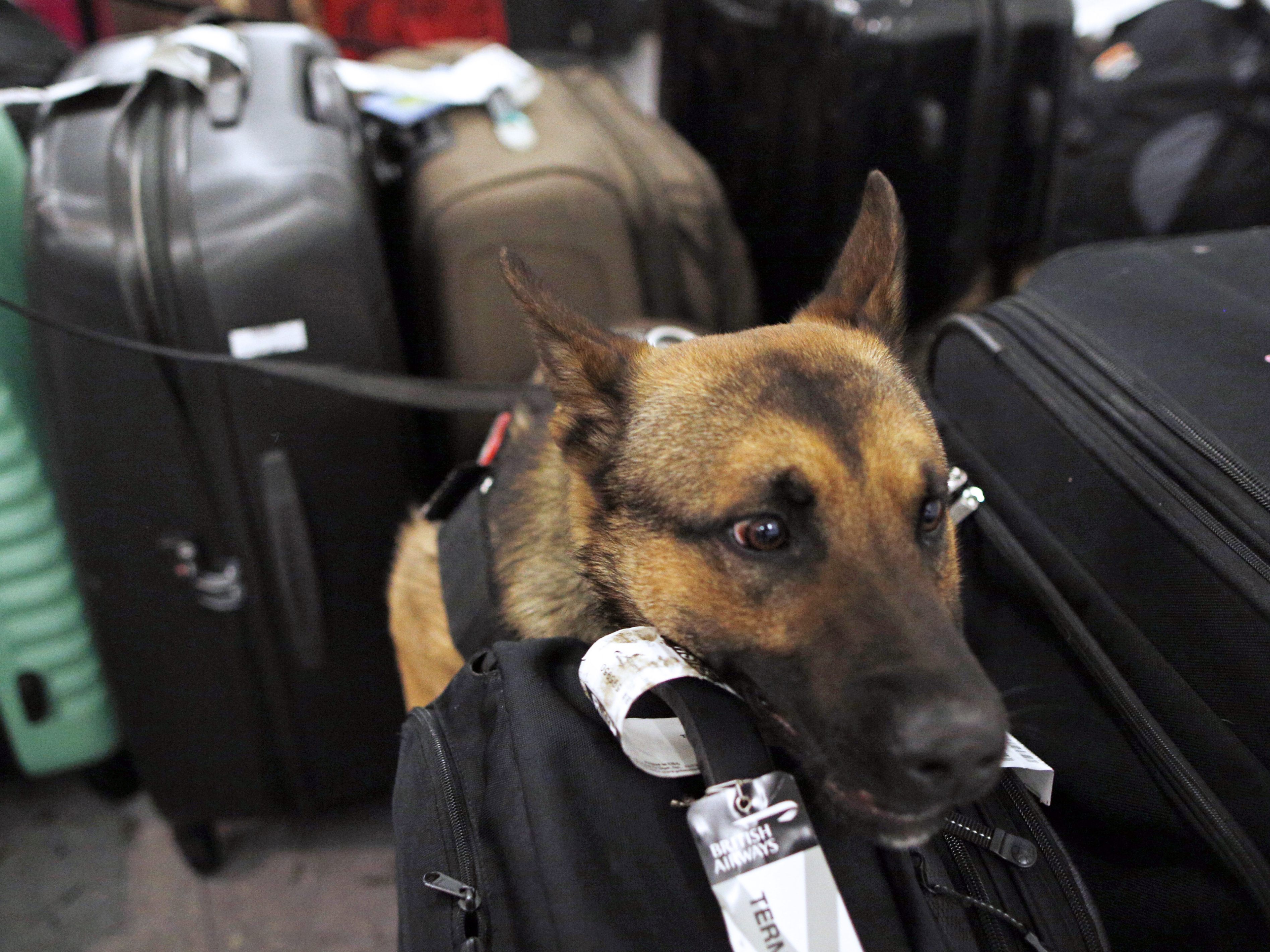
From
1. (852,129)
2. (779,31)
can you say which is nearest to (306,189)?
(852,129)

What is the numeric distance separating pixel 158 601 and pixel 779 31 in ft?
7.01

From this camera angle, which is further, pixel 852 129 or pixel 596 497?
pixel 852 129

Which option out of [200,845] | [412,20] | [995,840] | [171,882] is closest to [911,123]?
[995,840]

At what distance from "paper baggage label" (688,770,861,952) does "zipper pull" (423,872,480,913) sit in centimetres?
23

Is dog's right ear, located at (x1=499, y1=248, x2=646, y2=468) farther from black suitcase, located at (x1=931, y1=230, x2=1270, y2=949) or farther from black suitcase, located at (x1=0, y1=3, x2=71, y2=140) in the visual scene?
black suitcase, located at (x1=0, y1=3, x2=71, y2=140)

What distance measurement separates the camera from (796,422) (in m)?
0.94

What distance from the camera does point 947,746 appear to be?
744 millimetres

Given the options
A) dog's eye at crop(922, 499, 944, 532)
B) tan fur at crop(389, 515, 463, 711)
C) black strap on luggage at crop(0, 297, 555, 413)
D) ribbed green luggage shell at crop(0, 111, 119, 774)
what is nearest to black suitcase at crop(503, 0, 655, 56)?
ribbed green luggage shell at crop(0, 111, 119, 774)

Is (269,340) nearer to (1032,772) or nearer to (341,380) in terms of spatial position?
(341,380)

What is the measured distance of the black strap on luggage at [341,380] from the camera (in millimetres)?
1338

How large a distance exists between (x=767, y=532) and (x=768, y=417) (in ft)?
0.43

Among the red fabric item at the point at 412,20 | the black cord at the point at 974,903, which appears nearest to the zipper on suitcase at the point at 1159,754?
the black cord at the point at 974,903

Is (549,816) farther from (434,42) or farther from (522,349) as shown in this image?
(434,42)

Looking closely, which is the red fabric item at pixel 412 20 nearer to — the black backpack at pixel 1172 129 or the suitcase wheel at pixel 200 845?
the black backpack at pixel 1172 129
